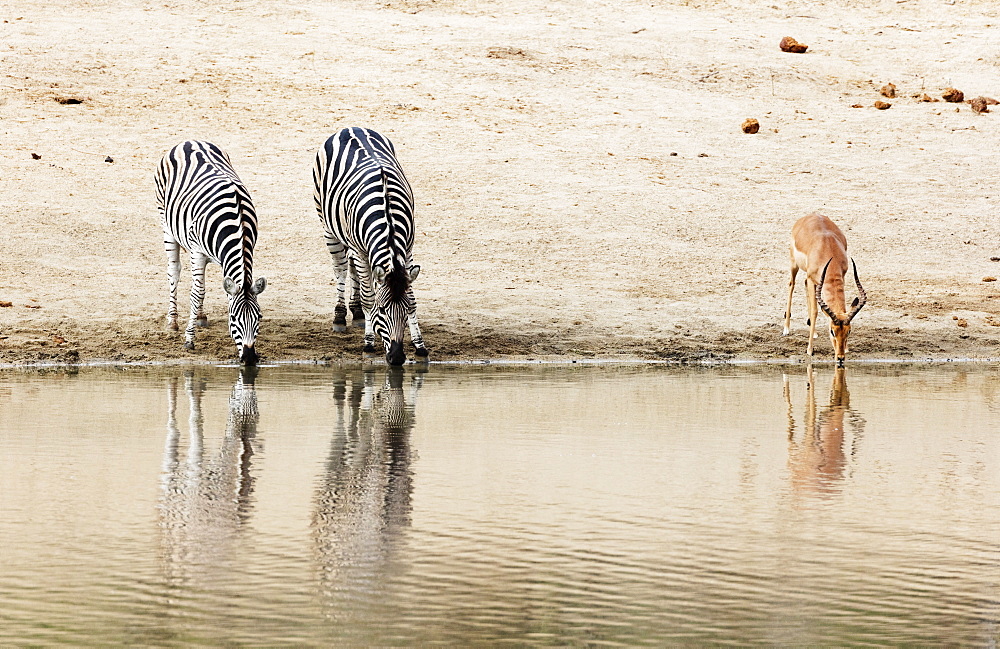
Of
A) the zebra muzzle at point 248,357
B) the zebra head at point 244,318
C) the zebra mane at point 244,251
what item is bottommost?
the zebra muzzle at point 248,357

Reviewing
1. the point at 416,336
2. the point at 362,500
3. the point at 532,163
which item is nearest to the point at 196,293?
the point at 416,336

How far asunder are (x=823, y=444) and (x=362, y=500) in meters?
3.14

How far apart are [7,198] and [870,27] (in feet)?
75.3

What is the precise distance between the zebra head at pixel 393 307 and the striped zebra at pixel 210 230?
1.15m

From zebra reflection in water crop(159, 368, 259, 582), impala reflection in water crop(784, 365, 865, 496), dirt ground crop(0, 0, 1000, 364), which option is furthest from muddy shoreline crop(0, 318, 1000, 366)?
zebra reflection in water crop(159, 368, 259, 582)

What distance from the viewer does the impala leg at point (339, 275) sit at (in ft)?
50.0

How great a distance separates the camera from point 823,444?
8742 mm

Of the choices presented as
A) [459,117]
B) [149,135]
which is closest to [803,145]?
[459,117]

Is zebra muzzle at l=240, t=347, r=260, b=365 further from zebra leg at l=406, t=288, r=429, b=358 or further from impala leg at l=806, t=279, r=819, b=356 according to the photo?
impala leg at l=806, t=279, r=819, b=356

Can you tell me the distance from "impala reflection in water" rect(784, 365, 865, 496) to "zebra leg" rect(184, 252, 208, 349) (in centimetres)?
584

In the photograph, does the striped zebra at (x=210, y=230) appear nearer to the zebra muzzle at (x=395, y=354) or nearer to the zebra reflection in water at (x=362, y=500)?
the zebra muzzle at (x=395, y=354)

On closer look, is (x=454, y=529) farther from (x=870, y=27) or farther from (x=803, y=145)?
(x=870, y=27)

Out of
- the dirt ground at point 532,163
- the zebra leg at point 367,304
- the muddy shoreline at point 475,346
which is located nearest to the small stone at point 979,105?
the dirt ground at point 532,163

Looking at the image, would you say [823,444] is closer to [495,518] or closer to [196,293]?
[495,518]
